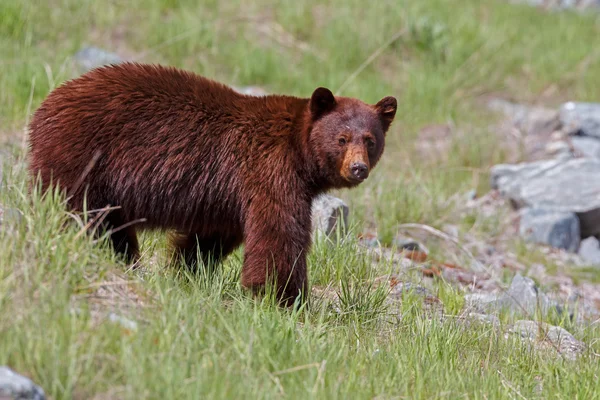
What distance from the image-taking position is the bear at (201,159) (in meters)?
4.63

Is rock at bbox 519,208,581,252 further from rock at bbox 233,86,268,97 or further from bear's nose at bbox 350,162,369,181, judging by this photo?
bear's nose at bbox 350,162,369,181

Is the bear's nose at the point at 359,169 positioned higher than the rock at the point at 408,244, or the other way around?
the bear's nose at the point at 359,169

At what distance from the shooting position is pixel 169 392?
10.8 ft

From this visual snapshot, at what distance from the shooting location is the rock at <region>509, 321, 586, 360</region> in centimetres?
546

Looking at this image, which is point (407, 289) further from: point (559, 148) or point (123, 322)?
point (559, 148)

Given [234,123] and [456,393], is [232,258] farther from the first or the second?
[456,393]

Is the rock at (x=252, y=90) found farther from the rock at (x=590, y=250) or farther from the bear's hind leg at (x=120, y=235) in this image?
the bear's hind leg at (x=120, y=235)

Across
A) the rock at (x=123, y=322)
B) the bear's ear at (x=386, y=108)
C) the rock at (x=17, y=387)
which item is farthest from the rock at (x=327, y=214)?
the rock at (x=17, y=387)

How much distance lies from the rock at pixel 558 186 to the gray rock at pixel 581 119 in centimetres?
86

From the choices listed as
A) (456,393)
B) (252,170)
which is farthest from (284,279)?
(456,393)

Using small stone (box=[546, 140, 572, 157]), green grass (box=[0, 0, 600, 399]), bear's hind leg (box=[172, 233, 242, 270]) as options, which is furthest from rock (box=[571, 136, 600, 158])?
bear's hind leg (box=[172, 233, 242, 270])

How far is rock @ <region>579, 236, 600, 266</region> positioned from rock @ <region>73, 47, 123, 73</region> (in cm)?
504

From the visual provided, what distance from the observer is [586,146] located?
1056cm

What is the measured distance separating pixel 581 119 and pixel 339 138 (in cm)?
644
